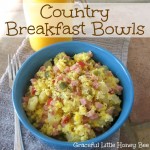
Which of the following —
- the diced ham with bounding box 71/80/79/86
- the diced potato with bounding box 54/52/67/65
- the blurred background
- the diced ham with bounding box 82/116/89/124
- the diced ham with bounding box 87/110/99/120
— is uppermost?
the diced potato with bounding box 54/52/67/65

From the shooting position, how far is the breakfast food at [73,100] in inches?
22.3

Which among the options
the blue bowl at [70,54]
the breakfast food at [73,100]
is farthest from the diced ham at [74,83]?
the blue bowl at [70,54]

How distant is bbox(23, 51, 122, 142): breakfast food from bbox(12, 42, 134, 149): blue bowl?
0.02m

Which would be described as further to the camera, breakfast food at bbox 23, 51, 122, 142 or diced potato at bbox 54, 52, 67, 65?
diced potato at bbox 54, 52, 67, 65

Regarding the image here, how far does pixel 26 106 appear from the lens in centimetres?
61

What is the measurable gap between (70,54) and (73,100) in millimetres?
157

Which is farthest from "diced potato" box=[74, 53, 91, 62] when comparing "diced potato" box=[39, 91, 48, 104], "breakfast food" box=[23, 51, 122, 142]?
"diced potato" box=[39, 91, 48, 104]

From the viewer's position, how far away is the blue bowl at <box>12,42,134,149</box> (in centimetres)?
55

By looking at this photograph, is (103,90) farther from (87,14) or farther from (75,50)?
(87,14)

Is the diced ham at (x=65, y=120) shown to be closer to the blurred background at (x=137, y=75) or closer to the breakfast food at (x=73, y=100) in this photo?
the breakfast food at (x=73, y=100)

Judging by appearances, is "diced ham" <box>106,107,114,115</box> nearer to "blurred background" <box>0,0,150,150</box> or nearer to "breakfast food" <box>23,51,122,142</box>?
"breakfast food" <box>23,51,122,142</box>

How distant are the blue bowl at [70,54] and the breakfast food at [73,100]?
0.05ft

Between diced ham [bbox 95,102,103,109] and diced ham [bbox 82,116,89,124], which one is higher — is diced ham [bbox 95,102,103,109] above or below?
above

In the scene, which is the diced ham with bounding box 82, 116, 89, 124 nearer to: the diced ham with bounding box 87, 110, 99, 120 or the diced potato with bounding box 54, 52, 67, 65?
the diced ham with bounding box 87, 110, 99, 120
